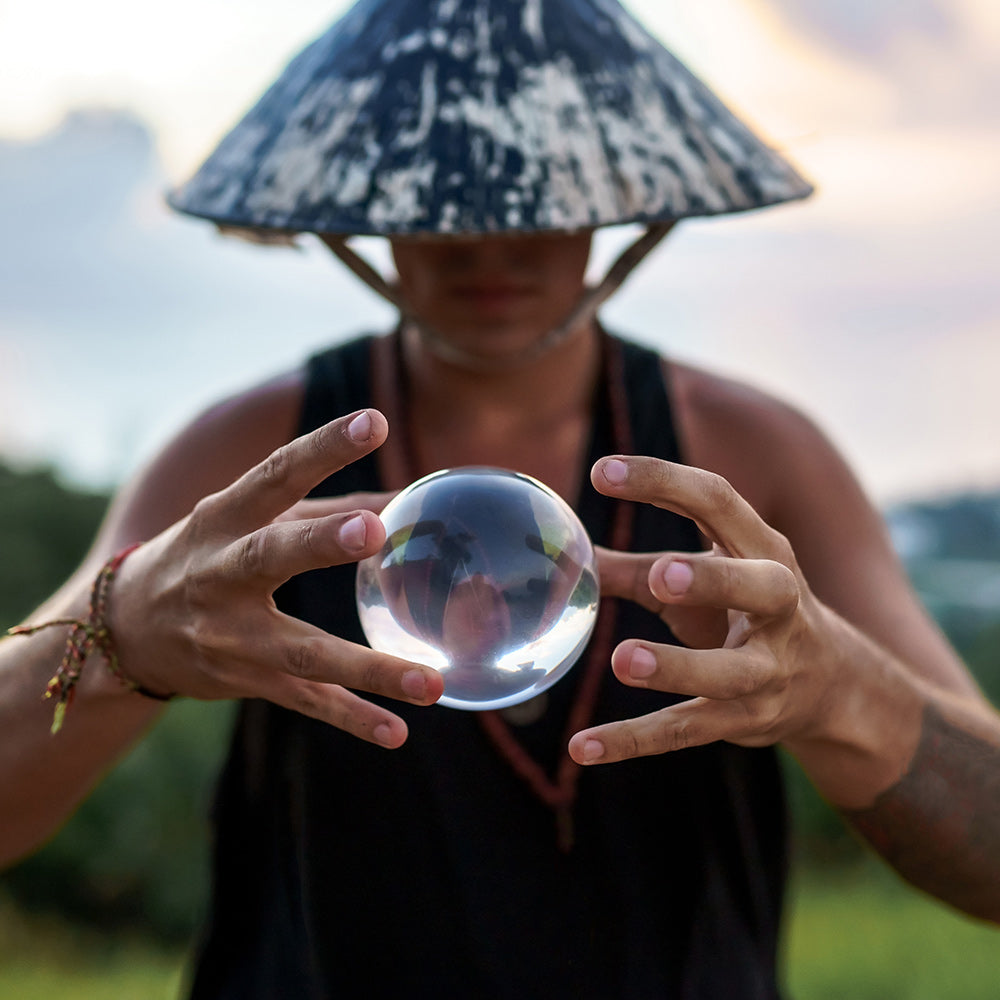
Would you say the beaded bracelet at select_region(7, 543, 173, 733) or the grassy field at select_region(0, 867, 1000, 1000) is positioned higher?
the beaded bracelet at select_region(7, 543, 173, 733)

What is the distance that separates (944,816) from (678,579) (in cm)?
91

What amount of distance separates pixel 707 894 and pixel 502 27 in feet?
4.83

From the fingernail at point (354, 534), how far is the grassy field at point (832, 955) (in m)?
2.92

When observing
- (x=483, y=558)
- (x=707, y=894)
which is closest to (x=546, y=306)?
(x=483, y=558)

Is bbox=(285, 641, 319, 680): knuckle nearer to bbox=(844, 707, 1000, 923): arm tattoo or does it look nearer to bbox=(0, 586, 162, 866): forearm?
bbox=(0, 586, 162, 866): forearm

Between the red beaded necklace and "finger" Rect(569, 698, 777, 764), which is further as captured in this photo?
the red beaded necklace

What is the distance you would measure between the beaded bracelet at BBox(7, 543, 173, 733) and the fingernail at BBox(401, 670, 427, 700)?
50 cm

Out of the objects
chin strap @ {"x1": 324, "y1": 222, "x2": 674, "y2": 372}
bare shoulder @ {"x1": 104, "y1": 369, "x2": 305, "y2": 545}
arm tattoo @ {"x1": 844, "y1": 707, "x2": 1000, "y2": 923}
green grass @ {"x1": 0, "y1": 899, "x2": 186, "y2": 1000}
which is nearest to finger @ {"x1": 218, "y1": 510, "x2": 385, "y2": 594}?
chin strap @ {"x1": 324, "y1": 222, "x2": 674, "y2": 372}

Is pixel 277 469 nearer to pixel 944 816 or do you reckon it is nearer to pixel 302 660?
pixel 302 660

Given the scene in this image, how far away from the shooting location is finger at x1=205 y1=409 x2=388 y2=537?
1229 millimetres

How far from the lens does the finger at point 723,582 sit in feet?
4.02

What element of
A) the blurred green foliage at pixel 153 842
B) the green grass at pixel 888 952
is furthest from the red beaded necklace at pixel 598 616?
the blurred green foliage at pixel 153 842

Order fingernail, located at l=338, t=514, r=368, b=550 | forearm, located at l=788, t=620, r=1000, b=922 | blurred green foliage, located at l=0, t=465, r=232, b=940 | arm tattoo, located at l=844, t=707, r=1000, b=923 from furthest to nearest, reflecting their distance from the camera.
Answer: blurred green foliage, located at l=0, t=465, r=232, b=940 → arm tattoo, located at l=844, t=707, r=1000, b=923 → forearm, located at l=788, t=620, r=1000, b=922 → fingernail, located at l=338, t=514, r=368, b=550

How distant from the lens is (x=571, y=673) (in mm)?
2023
